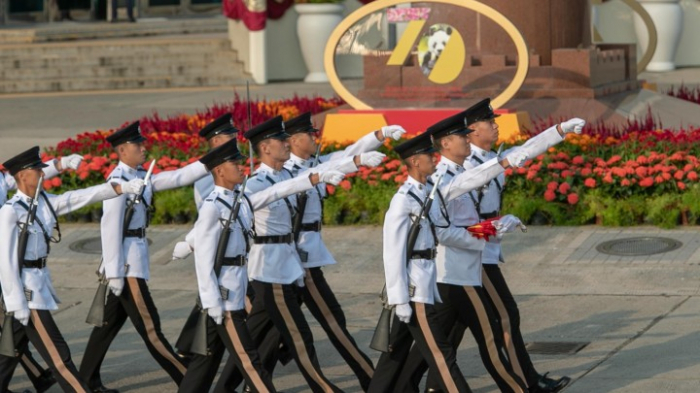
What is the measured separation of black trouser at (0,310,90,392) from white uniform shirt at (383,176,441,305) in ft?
6.57

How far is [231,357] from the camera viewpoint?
30.1 feet

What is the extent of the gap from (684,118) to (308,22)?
36.6ft

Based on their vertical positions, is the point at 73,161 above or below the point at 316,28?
above

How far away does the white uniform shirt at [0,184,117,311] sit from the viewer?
9367mm

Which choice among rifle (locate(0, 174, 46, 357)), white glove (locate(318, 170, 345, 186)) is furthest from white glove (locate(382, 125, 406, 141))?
rifle (locate(0, 174, 46, 357))

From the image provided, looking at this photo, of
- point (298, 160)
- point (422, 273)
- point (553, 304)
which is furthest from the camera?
point (553, 304)

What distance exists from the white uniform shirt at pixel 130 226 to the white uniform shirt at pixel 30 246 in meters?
0.47

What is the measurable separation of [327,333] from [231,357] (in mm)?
976

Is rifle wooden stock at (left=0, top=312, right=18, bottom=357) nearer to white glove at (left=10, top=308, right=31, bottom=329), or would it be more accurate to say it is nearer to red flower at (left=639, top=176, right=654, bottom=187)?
white glove at (left=10, top=308, right=31, bottom=329)

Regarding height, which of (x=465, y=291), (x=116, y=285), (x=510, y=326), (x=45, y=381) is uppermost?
(x=465, y=291)

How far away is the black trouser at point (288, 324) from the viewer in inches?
374

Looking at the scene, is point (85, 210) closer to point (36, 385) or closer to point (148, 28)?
point (36, 385)

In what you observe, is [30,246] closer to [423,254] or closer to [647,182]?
[423,254]

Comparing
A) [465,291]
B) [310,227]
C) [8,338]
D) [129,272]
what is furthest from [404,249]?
[8,338]
